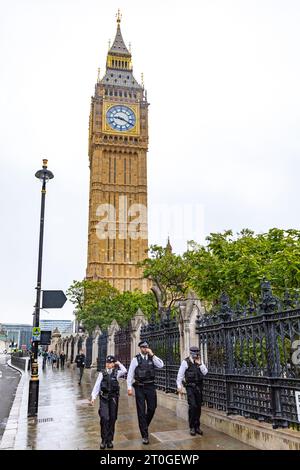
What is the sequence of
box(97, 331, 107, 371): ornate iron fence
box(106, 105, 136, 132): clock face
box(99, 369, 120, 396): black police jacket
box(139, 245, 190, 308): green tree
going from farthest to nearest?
box(106, 105, 136, 132): clock face → box(139, 245, 190, 308): green tree → box(97, 331, 107, 371): ornate iron fence → box(99, 369, 120, 396): black police jacket

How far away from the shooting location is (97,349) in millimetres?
23047

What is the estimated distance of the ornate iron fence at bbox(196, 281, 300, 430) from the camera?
19.1 ft

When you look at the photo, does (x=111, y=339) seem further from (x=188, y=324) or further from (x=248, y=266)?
(x=188, y=324)

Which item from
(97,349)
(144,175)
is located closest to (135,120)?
(144,175)

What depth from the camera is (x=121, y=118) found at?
80562 millimetres

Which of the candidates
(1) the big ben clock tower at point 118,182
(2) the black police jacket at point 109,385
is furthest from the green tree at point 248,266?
(1) the big ben clock tower at point 118,182

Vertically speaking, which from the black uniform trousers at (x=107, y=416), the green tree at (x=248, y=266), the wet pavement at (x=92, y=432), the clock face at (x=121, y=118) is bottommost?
the wet pavement at (x=92, y=432)

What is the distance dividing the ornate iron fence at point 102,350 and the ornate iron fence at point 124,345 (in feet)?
6.88

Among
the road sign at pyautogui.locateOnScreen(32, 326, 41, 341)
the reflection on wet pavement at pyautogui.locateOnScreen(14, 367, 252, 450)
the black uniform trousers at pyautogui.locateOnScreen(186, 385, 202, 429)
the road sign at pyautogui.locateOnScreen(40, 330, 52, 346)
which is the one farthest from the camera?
the road sign at pyautogui.locateOnScreen(40, 330, 52, 346)

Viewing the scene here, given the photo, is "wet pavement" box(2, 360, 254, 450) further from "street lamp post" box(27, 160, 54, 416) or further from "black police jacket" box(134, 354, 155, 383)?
"black police jacket" box(134, 354, 155, 383)

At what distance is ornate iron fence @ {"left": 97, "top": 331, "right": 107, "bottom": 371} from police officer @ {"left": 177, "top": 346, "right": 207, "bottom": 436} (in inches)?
533

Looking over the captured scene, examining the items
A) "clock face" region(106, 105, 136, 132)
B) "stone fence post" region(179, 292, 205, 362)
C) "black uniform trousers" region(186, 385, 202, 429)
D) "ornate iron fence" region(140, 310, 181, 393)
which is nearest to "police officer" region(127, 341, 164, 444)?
"black uniform trousers" region(186, 385, 202, 429)

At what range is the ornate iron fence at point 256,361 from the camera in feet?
19.1

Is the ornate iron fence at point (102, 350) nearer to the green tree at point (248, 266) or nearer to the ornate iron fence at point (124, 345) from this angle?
the ornate iron fence at point (124, 345)
